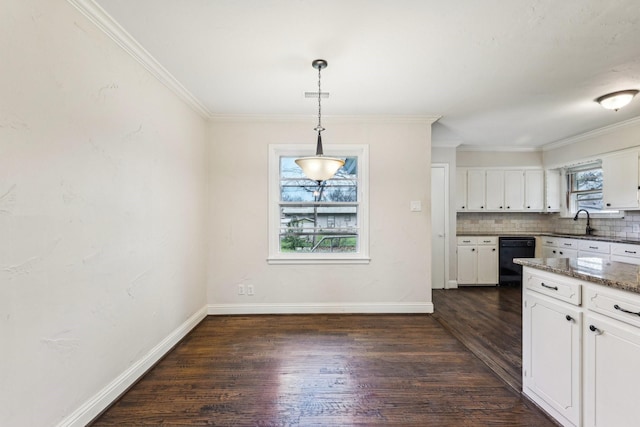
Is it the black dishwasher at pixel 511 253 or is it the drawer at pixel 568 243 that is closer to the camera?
the drawer at pixel 568 243

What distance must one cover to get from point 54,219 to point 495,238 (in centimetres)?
588

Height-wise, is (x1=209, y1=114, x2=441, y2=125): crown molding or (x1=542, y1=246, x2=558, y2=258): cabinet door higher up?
(x1=209, y1=114, x2=441, y2=125): crown molding

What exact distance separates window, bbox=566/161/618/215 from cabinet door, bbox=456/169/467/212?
1849 mm

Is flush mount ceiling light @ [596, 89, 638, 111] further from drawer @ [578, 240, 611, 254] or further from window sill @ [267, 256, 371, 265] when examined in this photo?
window sill @ [267, 256, 371, 265]

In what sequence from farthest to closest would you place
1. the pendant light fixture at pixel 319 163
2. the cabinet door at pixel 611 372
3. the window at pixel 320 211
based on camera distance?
the window at pixel 320 211 < the pendant light fixture at pixel 319 163 < the cabinet door at pixel 611 372

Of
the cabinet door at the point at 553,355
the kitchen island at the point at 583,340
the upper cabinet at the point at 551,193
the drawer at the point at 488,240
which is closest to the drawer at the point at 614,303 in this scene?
the kitchen island at the point at 583,340

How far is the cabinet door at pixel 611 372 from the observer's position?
1354 millimetres

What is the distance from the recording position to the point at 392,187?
3.75 m

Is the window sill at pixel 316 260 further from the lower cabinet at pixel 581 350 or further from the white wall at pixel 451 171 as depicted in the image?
the white wall at pixel 451 171

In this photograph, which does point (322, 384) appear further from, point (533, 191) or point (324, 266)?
point (533, 191)

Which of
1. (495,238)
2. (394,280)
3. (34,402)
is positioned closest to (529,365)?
(394,280)

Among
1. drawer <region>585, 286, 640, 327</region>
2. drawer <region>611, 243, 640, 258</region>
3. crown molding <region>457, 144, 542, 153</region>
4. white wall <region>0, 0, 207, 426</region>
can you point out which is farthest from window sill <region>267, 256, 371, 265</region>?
drawer <region>611, 243, 640, 258</region>

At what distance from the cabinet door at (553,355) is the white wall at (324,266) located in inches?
69.9

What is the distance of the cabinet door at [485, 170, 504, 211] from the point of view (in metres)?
5.41
